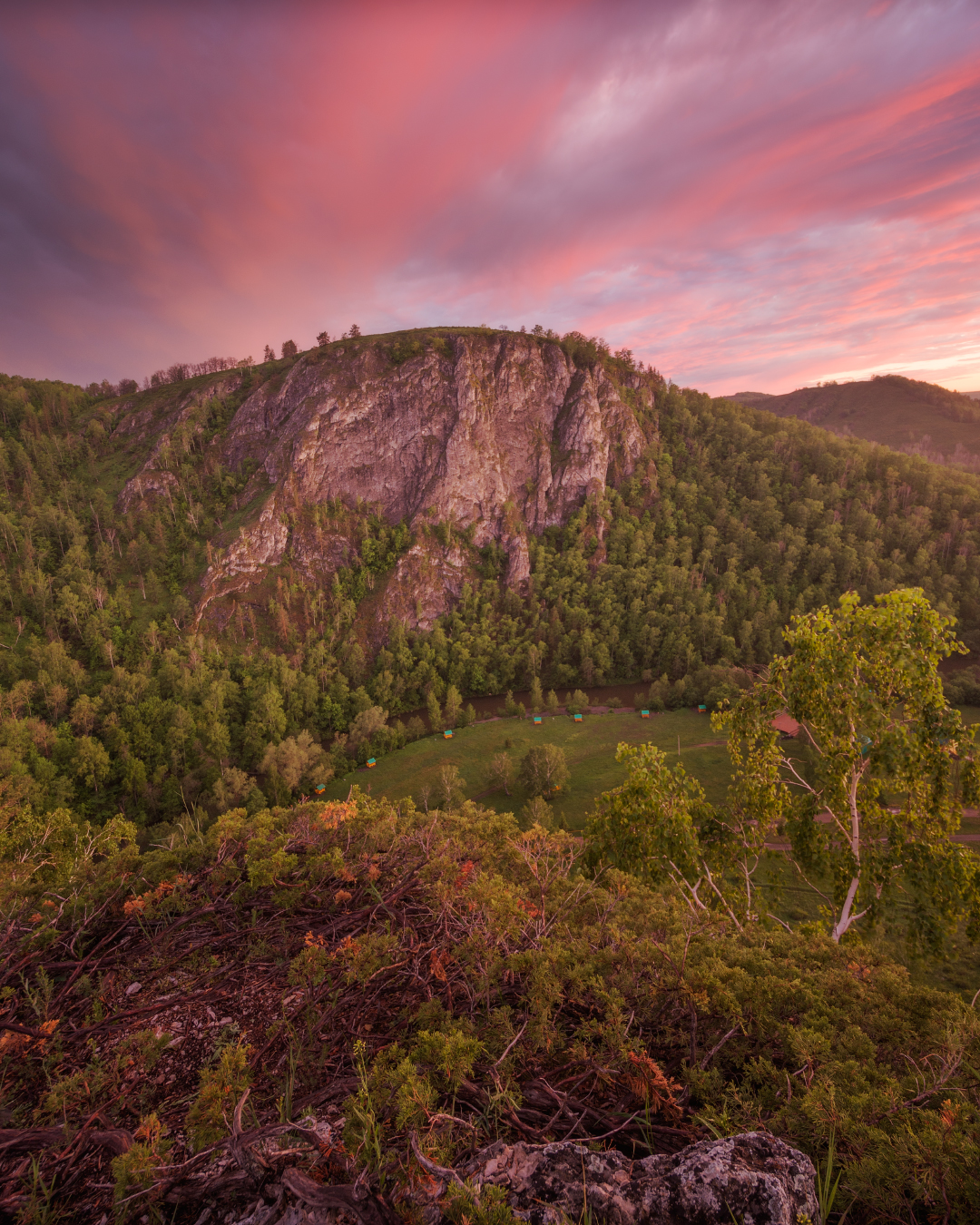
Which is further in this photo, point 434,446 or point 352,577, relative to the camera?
point 434,446

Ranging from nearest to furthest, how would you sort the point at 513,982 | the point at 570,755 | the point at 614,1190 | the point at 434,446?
the point at 614,1190, the point at 513,982, the point at 570,755, the point at 434,446

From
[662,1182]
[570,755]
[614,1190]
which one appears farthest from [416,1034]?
[570,755]

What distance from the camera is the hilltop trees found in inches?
346

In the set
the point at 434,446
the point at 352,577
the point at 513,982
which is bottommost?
the point at 352,577

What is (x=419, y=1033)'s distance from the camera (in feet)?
12.4

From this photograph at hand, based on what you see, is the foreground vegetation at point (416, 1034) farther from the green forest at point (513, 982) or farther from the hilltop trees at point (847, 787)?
the hilltop trees at point (847, 787)

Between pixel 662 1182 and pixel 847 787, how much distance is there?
9367 millimetres

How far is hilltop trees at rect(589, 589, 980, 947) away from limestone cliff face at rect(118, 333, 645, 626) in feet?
365

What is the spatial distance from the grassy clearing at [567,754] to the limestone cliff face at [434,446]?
51.6 m

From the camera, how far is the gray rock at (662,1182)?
Result: 2594 millimetres

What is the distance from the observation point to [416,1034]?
424 cm

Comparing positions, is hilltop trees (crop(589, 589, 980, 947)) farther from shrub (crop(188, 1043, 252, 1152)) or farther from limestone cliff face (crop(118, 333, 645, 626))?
limestone cliff face (crop(118, 333, 645, 626))

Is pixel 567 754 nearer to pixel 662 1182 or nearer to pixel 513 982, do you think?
pixel 513 982

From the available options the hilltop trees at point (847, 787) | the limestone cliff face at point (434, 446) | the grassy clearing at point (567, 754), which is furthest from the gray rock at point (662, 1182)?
the limestone cliff face at point (434, 446)
